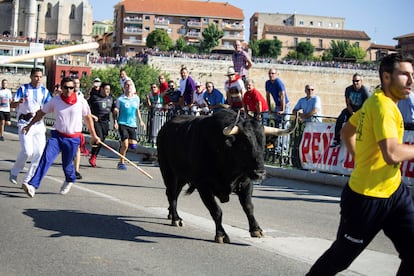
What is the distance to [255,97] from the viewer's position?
16.2m

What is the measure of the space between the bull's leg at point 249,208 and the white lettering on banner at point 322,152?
6.84 meters

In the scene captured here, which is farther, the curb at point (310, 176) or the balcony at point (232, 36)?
the balcony at point (232, 36)

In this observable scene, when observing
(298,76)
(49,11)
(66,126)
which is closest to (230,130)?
(66,126)

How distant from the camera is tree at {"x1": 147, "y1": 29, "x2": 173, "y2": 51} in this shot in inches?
6447

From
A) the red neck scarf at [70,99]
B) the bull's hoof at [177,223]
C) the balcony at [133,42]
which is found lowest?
the bull's hoof at [177,223]

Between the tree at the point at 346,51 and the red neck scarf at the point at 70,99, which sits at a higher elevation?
the tree at the point at 346,51

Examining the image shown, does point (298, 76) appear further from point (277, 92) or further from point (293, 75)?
point (277, 92)

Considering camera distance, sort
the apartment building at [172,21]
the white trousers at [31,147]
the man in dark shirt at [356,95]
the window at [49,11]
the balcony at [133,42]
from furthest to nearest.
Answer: the window at [49,11] → the apartment building at [172,21] → the balcony at [133,42] → the man in dark shirt at [356,95] → the white trousers at [31,147]

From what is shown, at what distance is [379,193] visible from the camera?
530 centimetres

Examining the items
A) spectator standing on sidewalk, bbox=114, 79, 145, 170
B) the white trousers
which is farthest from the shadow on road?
spectator standing on sidewalk, bbox=114, 79, 145, 170

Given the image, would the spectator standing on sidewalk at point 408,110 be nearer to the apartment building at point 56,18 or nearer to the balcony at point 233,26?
the balcony at point 233,26

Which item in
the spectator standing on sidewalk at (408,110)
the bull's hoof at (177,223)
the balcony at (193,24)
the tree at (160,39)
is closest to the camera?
the bull's hoof at (177,223)

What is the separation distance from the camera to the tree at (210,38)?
164375mm

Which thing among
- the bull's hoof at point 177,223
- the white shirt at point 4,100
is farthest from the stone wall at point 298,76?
the bull's hoof at point 177,223
